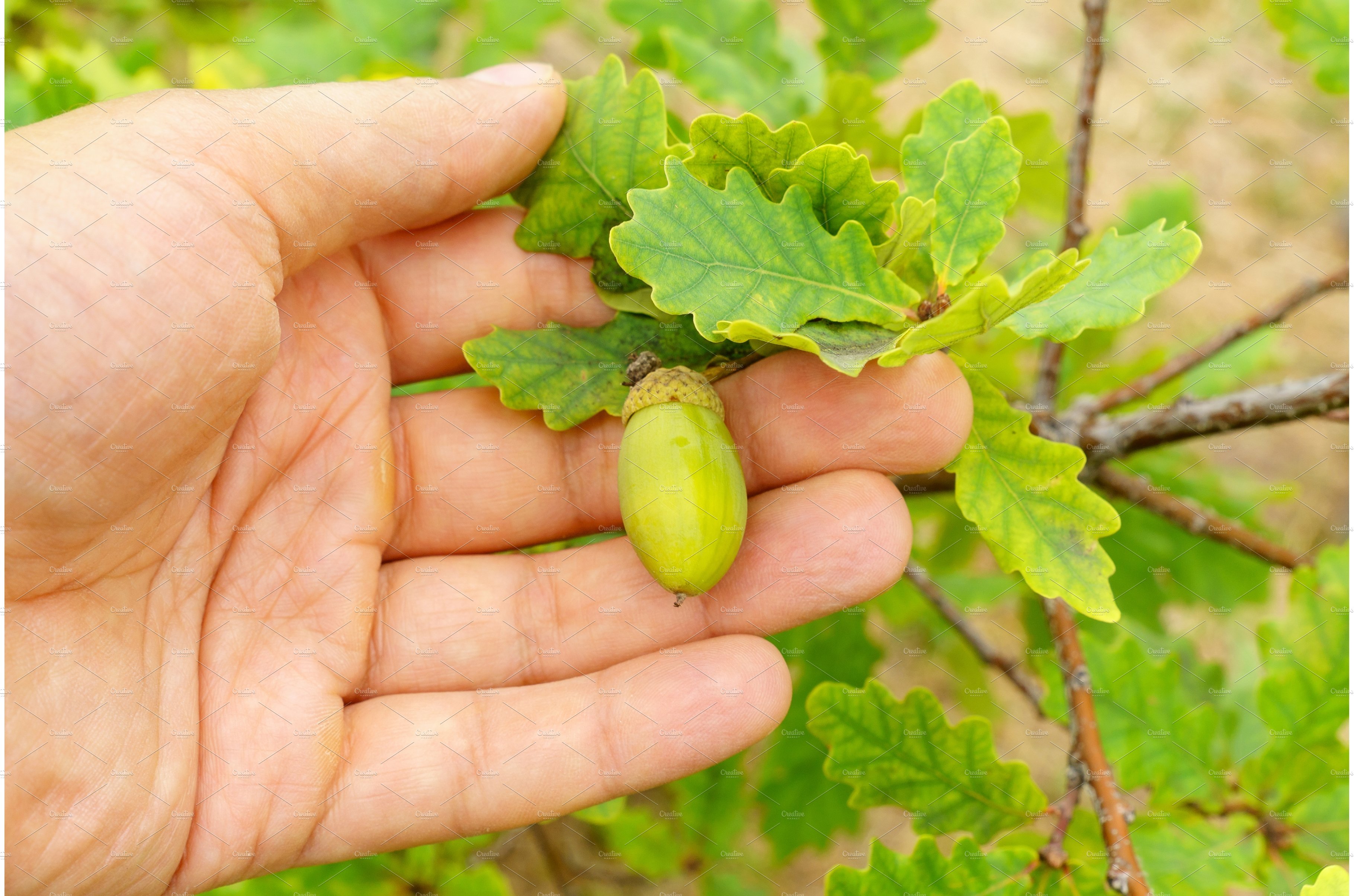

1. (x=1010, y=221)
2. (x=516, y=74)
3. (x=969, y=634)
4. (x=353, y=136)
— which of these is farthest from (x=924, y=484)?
(x=1010, y=221)

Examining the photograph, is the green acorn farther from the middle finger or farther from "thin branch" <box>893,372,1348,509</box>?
"thin branch" <box>893,372,1348,509</box>

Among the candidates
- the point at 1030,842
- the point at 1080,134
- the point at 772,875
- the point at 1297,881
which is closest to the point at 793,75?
the point at 1080,134

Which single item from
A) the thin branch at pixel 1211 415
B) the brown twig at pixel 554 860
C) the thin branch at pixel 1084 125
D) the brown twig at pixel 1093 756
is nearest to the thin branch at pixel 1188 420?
the thin branch at pixel 1211 415

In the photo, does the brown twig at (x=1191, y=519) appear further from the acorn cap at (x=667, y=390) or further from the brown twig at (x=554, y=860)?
the brown twig at (x=554, y=860)

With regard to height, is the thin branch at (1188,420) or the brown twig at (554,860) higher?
the thin branch at (1188,420)

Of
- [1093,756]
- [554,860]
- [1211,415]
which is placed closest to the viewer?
[1093,756]

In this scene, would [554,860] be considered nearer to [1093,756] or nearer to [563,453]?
[563,453]
